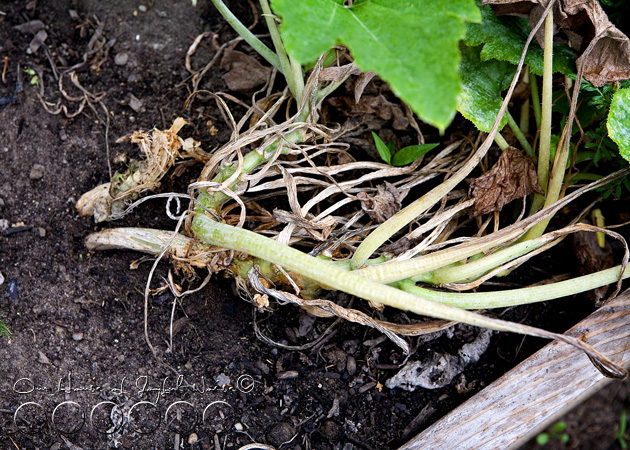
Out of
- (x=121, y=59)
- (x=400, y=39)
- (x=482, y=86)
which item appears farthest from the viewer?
(x=121, y=59)

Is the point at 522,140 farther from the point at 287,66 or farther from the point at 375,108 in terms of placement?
the point at 287,66

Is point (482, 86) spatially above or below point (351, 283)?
above

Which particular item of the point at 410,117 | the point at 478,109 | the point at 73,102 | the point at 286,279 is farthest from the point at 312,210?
the point at 73,102

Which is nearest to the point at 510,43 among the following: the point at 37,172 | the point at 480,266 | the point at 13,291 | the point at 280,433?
the point at 480,266

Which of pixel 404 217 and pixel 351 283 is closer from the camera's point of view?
pixel 351 283

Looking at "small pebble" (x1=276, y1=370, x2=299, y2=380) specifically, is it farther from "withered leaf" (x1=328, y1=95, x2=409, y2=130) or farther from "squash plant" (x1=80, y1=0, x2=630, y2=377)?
"withered leaf" (x1=328, y1=95, x2=409, y2=130)

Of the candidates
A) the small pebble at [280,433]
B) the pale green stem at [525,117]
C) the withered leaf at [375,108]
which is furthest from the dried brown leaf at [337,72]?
the small pebble at [280,433]

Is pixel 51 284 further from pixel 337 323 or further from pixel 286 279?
pixel 337 323

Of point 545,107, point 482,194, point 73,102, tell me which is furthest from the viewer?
point 73,102
